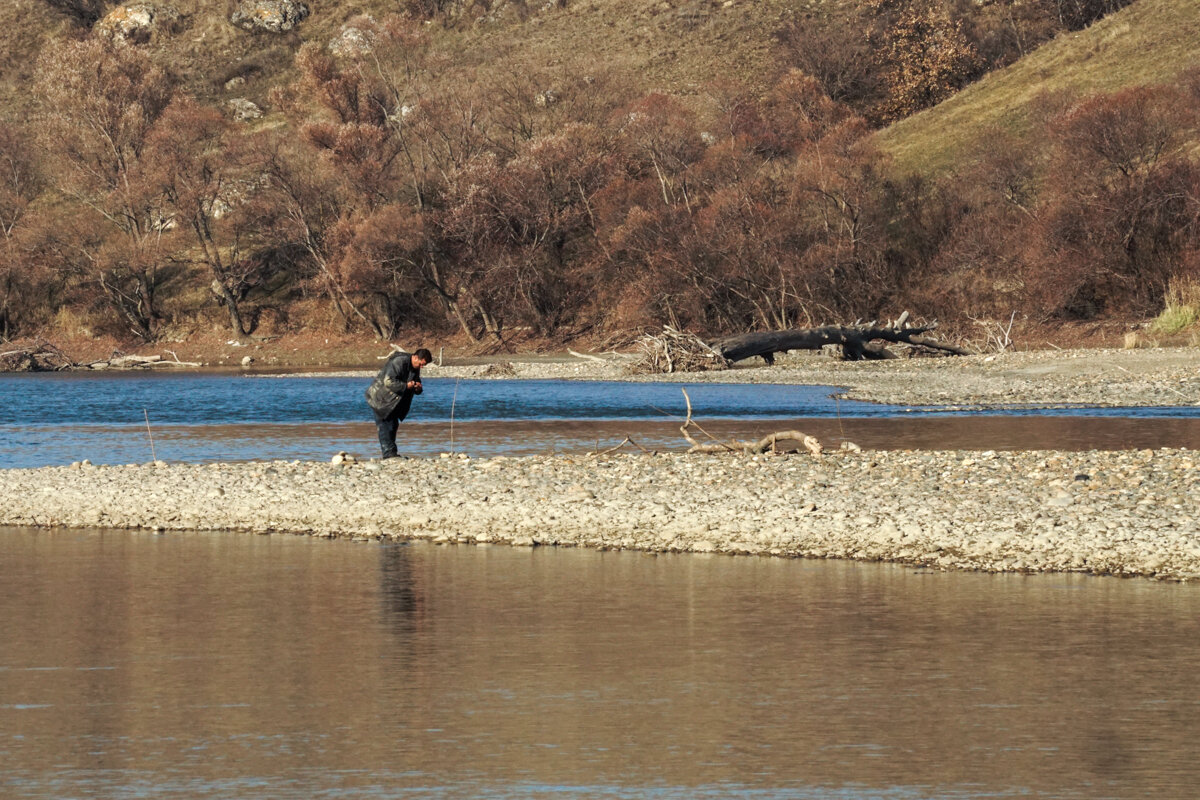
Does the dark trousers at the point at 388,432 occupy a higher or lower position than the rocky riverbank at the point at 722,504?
higher

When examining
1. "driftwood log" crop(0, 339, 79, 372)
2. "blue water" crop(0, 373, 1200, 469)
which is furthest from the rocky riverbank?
"driftwood log" crop(0, 339, 79, 372)

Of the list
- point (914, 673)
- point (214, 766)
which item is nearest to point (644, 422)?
point (914, 673)

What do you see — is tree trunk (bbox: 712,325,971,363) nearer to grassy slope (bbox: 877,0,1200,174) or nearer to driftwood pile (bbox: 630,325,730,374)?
driftwood pile (bbox: 630,325,730,374)

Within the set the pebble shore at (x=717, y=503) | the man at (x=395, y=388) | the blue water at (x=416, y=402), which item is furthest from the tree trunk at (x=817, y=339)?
the man at (x=395, y=388)

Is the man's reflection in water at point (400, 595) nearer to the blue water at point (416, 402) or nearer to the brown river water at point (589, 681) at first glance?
the brown river water at point (589, 681)

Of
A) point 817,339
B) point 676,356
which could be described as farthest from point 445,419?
point 817,339

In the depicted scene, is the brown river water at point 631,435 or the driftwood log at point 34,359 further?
the driftwood log at point 34,359

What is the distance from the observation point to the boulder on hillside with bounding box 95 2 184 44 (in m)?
132

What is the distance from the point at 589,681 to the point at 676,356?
40.2m

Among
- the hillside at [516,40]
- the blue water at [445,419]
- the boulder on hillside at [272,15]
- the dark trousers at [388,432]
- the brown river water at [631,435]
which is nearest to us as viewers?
the dark trousers at [388,432]

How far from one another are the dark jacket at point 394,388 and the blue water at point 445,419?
319 centimetres

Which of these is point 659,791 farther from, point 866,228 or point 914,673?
point 866,228

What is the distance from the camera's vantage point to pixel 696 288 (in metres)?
67.6

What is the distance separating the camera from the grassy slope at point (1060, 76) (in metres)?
75.1
